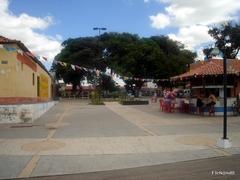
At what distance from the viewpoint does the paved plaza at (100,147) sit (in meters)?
10.4

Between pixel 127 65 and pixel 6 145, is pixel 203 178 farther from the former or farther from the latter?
pixel 127 65

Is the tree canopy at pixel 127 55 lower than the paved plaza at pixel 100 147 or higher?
higher

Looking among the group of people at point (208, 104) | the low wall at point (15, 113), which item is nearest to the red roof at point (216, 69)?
the group of people at point (208, 104)

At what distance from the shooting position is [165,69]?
68.4m

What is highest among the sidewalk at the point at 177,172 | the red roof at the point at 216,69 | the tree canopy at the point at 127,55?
the tree canopy at the point at 127,55

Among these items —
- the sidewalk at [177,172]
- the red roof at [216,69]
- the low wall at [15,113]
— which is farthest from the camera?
the red roof at [216,69]

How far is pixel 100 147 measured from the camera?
517 inches

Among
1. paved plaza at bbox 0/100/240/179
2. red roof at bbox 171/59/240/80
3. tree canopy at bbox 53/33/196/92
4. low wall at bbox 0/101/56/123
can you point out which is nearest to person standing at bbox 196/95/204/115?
red roof at bbox 171/59/240/80

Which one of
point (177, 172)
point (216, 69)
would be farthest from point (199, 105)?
point (177, 172)

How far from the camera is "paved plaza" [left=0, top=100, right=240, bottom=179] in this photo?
10.4 m

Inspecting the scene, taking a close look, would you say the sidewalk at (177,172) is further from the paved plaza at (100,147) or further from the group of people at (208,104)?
the group of people at (208,104)

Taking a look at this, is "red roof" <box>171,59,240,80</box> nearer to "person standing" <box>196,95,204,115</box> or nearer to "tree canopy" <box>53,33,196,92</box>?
"person standing" <box>196,95,204,115</box>

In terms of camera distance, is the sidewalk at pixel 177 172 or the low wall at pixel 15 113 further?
the low wall at pixel 15 113

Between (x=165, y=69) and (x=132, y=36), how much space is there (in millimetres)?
9618
